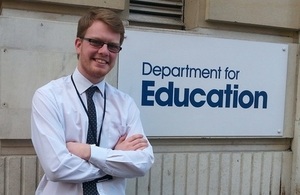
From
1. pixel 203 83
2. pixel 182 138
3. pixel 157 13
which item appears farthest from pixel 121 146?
pixel 157 13

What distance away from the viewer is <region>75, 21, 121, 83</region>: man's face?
2426 millimetres

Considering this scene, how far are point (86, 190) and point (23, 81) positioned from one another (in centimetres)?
118

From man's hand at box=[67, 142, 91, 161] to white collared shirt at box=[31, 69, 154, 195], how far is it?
0.02 m

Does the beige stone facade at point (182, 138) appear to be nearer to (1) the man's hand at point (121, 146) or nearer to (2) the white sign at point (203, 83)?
(2) the white sign at point (203, 83)

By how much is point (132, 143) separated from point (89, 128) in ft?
0.90

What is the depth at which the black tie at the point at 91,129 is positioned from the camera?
2391mm

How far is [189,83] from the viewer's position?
12.0ft

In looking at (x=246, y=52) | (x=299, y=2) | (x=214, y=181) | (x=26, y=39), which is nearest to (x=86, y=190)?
(x=26, y=39)

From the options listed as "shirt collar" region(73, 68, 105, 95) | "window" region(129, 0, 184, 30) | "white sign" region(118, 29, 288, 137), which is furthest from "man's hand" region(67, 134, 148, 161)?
"window" region(129, 0, 184, 30)

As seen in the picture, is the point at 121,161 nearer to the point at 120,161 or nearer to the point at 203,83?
the point at 120,161

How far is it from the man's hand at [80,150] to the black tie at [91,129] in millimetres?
110

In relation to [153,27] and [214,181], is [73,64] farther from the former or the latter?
A: [214,181]

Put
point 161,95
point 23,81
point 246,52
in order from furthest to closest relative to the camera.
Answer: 1. point 246,52
2. point 161,95
3. point 23,81

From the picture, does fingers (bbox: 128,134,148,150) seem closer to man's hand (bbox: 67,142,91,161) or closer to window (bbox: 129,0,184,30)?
man's hand (bbox: 67,142,91,161)
